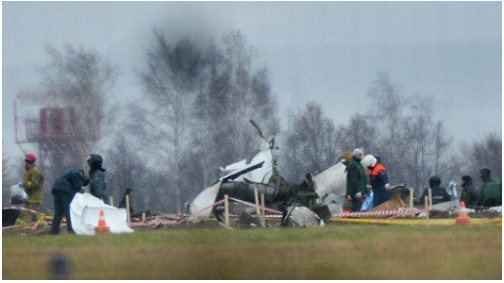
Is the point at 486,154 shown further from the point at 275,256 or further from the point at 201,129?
the point at 275,256

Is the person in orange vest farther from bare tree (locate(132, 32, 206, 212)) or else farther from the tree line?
bare tree (locate(132, 32, 206, 212))

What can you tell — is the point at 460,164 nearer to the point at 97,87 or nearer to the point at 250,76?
the point at 250,76

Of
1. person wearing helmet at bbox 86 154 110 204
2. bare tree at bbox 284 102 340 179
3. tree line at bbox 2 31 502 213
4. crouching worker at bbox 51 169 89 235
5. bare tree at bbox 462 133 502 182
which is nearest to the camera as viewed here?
tree line at bbox 2 31 502 213

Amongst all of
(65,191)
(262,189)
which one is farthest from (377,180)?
(65,191)

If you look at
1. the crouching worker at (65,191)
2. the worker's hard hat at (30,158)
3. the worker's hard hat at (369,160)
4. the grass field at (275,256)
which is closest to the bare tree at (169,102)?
the crouching worker at (65,191)

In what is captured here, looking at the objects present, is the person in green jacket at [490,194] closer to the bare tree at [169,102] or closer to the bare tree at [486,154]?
the bare tree at [486,154]

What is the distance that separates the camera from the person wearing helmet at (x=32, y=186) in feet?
51.6

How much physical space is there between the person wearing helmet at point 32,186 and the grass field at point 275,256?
3723 mm

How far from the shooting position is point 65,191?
1562 cm

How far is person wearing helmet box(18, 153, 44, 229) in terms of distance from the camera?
1572 cm

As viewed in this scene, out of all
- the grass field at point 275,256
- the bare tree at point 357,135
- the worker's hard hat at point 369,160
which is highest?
the bare tree at point 357,135

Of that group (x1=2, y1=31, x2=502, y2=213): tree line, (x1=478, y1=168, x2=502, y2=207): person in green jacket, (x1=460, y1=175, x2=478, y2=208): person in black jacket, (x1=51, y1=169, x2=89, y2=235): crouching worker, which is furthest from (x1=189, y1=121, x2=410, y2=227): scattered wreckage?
(x1=51, y1=169, x2=89, y2=235): crouching worker

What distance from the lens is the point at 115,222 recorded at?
15.1m

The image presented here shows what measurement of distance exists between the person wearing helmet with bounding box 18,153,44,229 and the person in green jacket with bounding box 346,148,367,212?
14.4 ft
